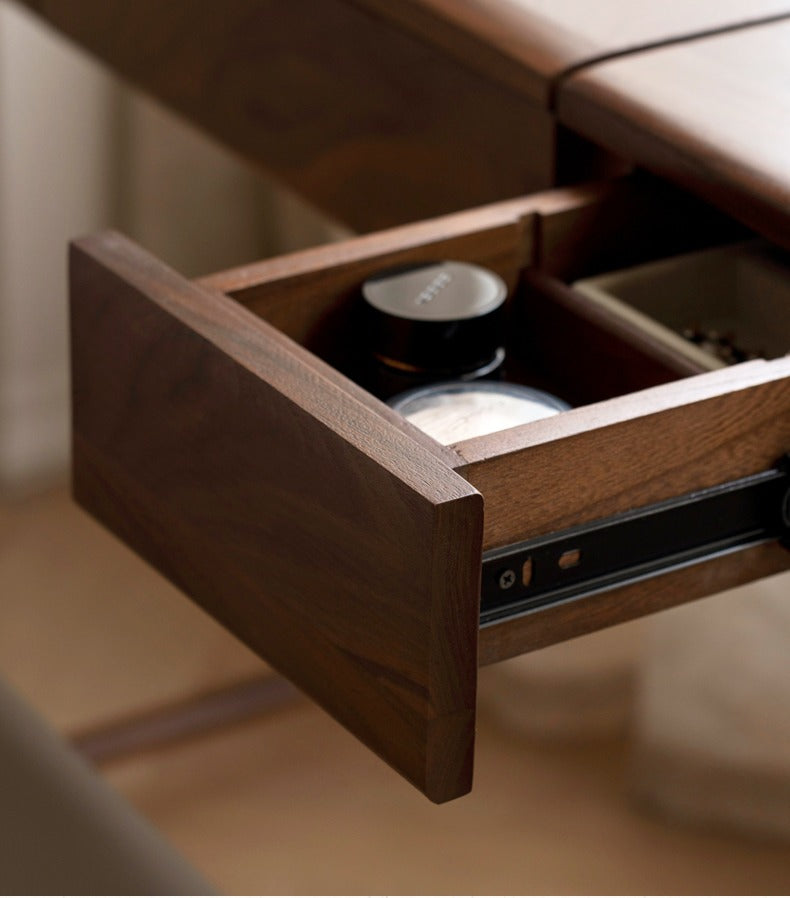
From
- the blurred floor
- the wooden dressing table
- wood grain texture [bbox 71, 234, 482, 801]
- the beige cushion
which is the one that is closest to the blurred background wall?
the blurred floor

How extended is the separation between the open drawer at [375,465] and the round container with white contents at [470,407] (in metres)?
0.04

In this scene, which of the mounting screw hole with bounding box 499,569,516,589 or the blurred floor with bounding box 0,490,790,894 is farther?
the blurred floor with bounding box 0,490,790,894

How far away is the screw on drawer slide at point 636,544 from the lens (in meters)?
0.56

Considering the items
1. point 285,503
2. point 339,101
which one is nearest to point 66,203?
point 339,101

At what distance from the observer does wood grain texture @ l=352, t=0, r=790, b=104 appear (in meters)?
0.76

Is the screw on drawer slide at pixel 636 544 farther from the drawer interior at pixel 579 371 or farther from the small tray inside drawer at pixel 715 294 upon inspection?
the small tray inside drawer at pixel 715 294

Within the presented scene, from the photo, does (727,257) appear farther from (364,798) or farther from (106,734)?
(106,734)

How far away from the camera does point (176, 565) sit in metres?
0.66

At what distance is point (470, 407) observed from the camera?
634 mm

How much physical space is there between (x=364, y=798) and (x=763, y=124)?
2.79 feet

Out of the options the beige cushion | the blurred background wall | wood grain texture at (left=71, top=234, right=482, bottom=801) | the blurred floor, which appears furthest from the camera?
the blurred background wall

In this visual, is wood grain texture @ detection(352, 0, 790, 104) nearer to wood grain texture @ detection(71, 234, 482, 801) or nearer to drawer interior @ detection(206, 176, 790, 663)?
drawer interior @ detection(206, 176, 790, 663)

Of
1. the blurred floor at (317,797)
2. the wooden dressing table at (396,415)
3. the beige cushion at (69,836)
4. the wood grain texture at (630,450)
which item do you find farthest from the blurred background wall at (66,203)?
the wood grain texture at (630,450)

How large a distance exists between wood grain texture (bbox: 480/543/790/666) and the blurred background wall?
47.1 inches
